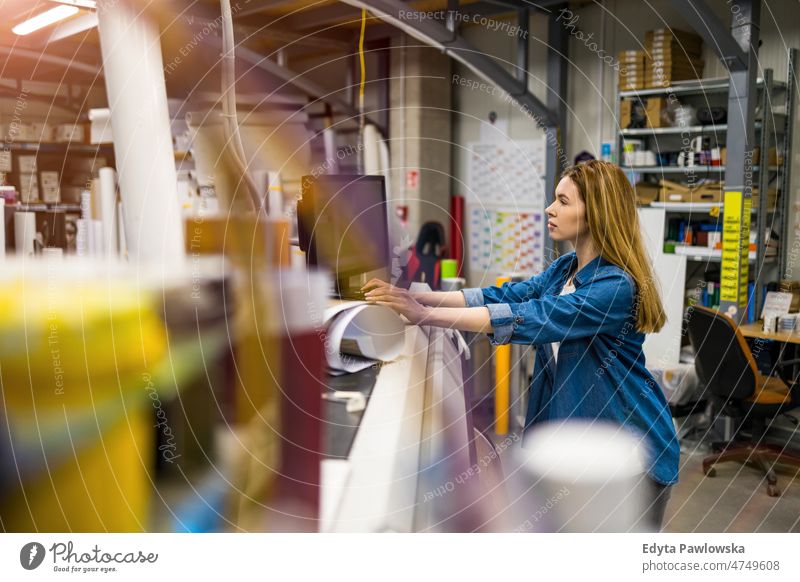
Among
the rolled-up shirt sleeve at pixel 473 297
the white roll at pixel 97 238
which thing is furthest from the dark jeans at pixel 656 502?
the white roll at pixel 97 238

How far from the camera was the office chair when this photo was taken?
11.7ft

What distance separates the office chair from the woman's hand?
2.35 meters

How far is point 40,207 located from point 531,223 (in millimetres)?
3463

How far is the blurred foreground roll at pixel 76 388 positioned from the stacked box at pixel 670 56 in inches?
155

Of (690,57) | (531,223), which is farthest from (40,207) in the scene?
(690,57)

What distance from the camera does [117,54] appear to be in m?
1.83

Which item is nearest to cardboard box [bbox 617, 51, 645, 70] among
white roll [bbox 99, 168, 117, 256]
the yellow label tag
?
the yellow label tag

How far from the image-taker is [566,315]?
1.70m

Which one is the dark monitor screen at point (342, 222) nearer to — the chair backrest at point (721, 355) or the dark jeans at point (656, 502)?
the dark jeans at point (656, 502)

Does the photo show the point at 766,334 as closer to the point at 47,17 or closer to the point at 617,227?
the point at 617,227

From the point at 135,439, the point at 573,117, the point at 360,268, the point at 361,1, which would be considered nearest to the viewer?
the point at 135,439

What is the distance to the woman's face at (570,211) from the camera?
1789 millimetres

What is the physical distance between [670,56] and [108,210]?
3347mm
